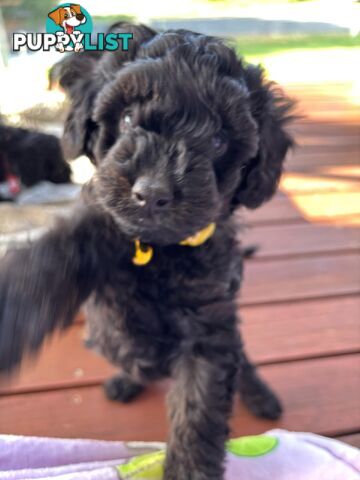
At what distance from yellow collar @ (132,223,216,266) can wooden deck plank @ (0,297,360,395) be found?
2.45 ft

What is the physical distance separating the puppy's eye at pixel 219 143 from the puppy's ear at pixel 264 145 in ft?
0.47

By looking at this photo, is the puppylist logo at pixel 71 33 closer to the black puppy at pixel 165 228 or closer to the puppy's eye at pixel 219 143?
the black puppy at pixel 165 228

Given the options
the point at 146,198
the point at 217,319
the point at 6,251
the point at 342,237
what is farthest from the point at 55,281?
the point at 342,237

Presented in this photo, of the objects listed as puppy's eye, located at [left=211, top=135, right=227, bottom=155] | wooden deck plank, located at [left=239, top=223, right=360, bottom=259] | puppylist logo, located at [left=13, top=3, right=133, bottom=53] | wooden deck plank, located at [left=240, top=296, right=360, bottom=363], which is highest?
puppylist logo, located at [left=13, top=3, right=133, bottom=53]

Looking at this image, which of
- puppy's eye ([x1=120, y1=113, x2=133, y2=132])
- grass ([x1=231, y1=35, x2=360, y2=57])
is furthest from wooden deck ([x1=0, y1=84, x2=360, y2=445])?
grass ([x1=231, y1=35, x2=360, y2=57])

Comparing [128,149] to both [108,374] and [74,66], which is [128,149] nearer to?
[74,66]

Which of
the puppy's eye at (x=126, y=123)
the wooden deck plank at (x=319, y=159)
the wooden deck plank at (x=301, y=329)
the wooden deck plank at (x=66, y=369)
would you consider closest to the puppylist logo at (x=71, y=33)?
the puppy's eye at (x=126, y=123)

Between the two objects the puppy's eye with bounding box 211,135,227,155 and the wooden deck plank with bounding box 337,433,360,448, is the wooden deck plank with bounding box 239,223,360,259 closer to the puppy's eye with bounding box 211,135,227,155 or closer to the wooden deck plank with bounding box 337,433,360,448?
the wooden deck plank with bounding box 337,433,360,448

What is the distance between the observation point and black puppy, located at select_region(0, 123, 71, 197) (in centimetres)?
290

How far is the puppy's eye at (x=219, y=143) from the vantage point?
1249 millimetres

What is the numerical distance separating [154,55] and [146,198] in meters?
0.39

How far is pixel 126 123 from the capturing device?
1235mm

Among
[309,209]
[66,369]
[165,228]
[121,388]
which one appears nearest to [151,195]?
[165,228]

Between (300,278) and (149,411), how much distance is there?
1.01m
